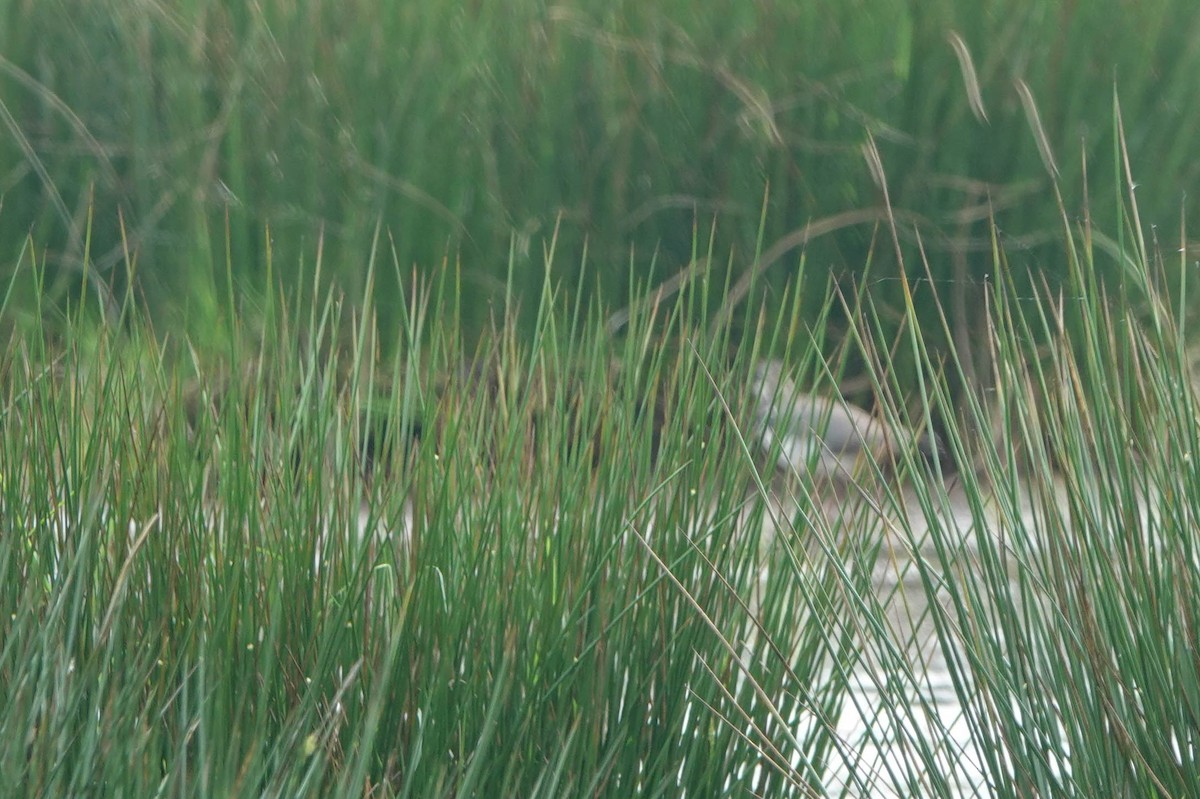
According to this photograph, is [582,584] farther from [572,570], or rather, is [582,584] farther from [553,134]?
[553,134]

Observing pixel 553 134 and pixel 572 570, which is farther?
pixel 553 134

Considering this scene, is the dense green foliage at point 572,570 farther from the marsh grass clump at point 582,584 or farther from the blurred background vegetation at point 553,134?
the blurred background vegetation at point 553,134

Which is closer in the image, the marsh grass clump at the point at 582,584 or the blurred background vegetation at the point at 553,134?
the marsh grass clump at the point at 582,584

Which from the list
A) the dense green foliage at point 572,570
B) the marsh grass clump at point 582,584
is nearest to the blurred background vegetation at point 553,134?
the dense green foliage at point 572,570

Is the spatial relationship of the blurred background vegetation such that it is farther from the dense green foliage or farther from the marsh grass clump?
the marsh grass clump

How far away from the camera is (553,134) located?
11.4 ft

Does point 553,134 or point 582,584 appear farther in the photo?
point 553,134

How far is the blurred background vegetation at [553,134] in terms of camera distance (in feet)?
11.1

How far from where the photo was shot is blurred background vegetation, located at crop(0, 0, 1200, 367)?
3.38 m

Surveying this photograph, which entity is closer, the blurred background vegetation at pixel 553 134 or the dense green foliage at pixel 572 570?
the dense green foliage at pixel 572 570

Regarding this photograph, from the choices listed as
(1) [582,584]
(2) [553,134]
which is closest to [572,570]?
(1) [582,584]

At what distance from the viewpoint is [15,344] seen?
155 cm

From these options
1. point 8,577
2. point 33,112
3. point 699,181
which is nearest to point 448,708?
point 8,577

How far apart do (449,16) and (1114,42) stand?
4.91ft
